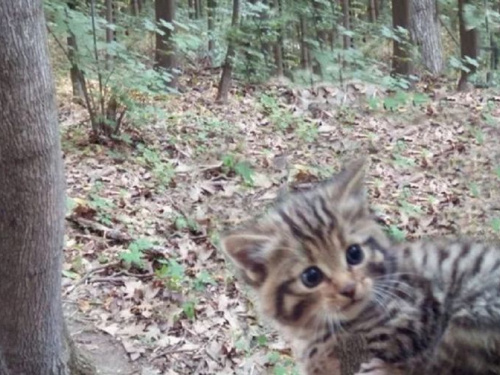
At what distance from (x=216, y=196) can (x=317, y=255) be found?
5.11 metres

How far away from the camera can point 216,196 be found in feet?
24.4

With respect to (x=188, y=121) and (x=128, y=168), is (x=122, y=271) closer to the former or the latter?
(x=128, y=168)

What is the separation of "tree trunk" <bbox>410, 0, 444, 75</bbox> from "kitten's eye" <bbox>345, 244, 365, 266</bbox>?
11.2 metres

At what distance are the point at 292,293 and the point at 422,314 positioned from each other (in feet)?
1.30

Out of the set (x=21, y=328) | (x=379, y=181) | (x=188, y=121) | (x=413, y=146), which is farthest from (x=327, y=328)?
(x=188, y=121)

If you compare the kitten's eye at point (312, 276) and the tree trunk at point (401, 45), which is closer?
the kitten's eye at point (312, 276)

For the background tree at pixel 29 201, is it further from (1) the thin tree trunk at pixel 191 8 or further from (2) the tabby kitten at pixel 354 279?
(1) the thin tree trunk at pixel 191 8

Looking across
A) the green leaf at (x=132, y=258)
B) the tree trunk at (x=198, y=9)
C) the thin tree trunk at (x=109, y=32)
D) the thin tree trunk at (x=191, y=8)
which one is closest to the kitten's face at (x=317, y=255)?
the green leaf at (x=132, y=258)

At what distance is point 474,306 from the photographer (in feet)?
6.46

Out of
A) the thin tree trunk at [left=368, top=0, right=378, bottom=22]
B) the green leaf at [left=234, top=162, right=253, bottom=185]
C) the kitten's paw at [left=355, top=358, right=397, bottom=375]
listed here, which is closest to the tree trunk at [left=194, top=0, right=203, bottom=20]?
the thin tree trunk at [left=368, top=0, right=378, bottom=22]

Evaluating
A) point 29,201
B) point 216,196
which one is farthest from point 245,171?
point 29,201

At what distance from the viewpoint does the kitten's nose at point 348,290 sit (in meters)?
2.24

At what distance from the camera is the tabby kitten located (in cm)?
210

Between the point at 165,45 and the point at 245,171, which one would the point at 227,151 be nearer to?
the point at 245,171
